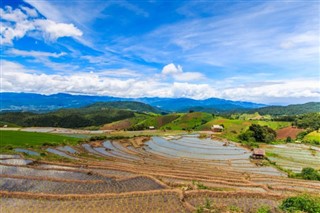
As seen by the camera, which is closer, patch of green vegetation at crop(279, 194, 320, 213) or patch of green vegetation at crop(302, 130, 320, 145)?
patch of green vegetation at crop(279, 194, 320, 213)

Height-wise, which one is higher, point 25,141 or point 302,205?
point 302,205

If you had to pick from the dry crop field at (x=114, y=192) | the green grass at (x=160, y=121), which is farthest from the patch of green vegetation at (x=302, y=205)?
the green grass at (x=160, y=121)

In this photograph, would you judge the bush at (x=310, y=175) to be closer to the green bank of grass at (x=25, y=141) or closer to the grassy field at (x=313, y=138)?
the green bank of grass at (x=25, y=141)

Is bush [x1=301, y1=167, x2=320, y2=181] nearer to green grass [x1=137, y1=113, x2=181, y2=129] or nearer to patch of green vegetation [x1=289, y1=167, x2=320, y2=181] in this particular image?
patch of green vegetation [x1=289, y1=167, x2=320, y2=181]

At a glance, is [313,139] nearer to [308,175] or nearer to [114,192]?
[308,175]

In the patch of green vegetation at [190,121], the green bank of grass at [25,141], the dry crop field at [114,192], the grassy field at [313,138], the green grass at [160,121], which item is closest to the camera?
the dry crop field at [114,192]

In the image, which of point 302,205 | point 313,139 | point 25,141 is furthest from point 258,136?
point 302,205

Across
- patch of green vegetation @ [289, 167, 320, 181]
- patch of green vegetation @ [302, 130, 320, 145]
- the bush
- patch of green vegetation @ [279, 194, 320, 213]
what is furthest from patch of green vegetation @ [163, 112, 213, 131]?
patch of green vegetation @ [279, 194, 320, 213]

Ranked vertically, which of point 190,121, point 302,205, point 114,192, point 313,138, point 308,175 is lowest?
point 308,175

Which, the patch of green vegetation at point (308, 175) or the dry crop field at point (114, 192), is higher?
the dry crop field at point (114, 192)

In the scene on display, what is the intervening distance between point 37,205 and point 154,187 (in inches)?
351

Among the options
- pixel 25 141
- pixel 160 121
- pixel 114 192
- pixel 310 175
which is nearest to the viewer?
pixel 114 192

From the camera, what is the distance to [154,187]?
20.5m

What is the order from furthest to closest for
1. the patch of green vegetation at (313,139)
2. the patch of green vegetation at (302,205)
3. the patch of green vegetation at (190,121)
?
the patch of green vegetation at (190,121)
the patch of green vegetation at (313,139)
the patch of green vegetation at (302,205)
